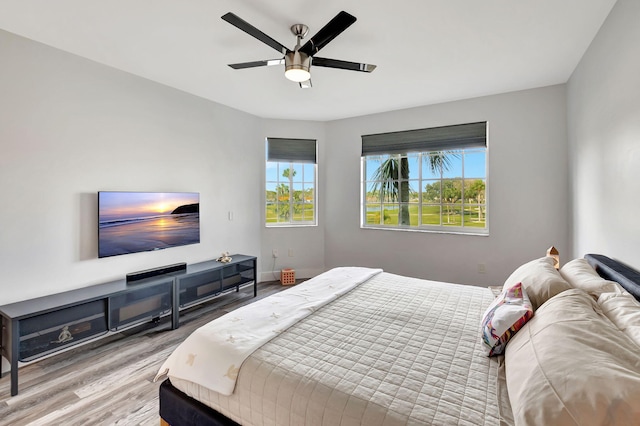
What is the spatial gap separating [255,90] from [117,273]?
96.4 inches

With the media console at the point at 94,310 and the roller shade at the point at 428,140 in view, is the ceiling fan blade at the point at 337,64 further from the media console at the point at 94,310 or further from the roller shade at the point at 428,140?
the media console at the point at 94,310

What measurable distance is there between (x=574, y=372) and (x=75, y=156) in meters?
3.54

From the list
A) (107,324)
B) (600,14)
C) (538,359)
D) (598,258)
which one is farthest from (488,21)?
(107,324)

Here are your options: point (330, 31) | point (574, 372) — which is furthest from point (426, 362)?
point (330, 31)

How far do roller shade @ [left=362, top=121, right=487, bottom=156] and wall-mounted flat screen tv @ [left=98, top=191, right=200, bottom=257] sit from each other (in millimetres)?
2623

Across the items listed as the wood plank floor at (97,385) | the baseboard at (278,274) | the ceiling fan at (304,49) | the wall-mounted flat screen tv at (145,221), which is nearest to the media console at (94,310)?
the wood plank floor at (97,385)

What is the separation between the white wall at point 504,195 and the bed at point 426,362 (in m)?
1.65

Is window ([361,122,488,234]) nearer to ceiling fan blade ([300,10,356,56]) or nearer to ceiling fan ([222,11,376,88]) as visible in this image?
ceiling fan ([222,11,376,88])

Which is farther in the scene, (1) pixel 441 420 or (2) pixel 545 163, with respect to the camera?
(2) pixel 545 163

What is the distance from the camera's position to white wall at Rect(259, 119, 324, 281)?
4.60 metres

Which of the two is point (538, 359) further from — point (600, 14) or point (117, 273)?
point (117, 273)

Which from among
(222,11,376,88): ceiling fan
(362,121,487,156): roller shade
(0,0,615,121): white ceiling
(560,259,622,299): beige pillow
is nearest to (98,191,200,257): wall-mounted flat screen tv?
(0,0,615,121): white ceiling

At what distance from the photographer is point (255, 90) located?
11.2 ft

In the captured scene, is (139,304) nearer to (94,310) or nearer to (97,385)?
(94,310)
